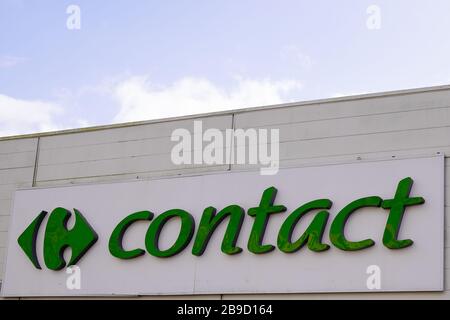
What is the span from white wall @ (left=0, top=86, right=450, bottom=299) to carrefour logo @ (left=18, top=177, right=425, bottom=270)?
708mm

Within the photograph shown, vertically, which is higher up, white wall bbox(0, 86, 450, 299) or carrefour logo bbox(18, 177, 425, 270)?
white wall bbox(0, 86, 450, 299)

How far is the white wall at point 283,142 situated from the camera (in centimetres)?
1505

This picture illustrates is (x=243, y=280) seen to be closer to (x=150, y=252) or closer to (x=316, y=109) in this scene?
(x=150, y=252)

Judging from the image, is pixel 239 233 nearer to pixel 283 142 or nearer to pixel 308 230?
pixel 308 230

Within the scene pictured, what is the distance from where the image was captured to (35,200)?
709 inches

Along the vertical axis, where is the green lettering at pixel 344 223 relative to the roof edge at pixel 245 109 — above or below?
below

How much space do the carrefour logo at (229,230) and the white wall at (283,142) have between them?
71 centimetres

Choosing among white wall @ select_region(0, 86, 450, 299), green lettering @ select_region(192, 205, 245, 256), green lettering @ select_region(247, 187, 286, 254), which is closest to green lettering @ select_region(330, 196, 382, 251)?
white wall @ select_region(0, 86, 450, 299)

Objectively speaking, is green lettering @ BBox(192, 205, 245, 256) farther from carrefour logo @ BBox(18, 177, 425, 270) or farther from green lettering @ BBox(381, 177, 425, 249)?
green lettering @ BBox(381, 177, 425, 249)

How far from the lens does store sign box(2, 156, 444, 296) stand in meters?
14.6

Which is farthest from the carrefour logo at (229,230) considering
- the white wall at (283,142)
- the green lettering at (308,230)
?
the white wall at (283,142)

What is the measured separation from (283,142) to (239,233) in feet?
5.46

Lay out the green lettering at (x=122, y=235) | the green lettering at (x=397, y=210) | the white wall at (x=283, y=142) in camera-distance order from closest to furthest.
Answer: the green lettering at (x=397, y=210), the white wall at (x=283, y=142), the green lettering at (x=122, y=235)

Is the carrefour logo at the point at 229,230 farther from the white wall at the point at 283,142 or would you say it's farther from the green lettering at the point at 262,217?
the white wall at the point at 283,142
